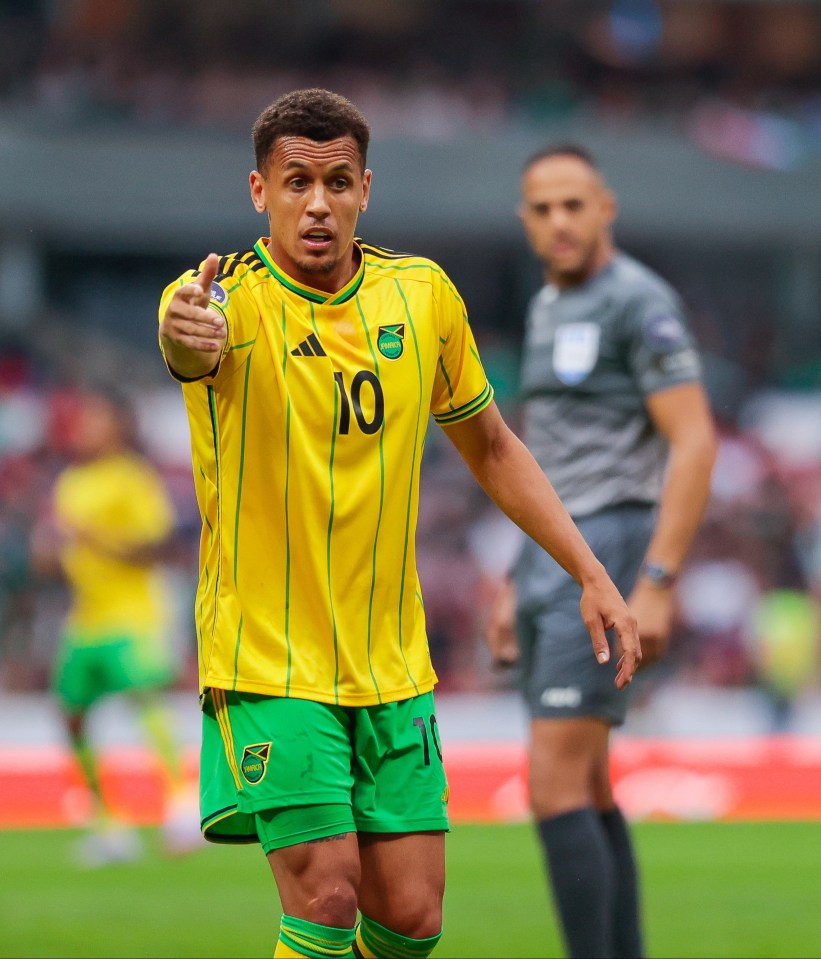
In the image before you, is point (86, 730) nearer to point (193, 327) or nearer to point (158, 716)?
point (158, 716)

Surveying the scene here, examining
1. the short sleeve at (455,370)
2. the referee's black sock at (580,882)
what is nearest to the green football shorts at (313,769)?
the short sleeve at (455,370)

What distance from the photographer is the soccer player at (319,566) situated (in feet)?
11.8

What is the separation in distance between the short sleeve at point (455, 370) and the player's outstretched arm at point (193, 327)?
73cm

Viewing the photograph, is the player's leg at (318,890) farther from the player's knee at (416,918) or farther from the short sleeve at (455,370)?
the short sleeve at (455,370)

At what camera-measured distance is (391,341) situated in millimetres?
3781

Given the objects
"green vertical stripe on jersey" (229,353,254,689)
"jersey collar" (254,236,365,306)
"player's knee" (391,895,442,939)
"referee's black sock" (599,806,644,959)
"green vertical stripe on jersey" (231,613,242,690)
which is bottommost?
"referee's black sock" (599,806,644,959)

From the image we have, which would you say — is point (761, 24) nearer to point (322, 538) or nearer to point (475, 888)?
point (475, 888)

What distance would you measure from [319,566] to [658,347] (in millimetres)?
1771

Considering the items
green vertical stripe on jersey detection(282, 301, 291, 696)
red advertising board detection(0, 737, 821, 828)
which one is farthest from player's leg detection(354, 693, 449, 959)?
red advertising board detection(0, 737, 821, 828)

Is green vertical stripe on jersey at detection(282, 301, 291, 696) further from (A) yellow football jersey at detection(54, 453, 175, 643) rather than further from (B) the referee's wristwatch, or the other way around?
(A) yellow football jersey at detection(54, 453, 175, 643)

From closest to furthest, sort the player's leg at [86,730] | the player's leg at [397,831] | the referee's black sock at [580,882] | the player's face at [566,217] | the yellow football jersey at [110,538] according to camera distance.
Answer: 1. the player's leg at [397,831]
2. the referee's black sock at [580,882]
3. the player's face at [566,217]
4. the player's leg at [86,730]
5. the yellow football jersey at [110,538]

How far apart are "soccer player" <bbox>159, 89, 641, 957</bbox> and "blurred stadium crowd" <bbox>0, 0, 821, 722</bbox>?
39.2 ft

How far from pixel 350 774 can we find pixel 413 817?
0.62 ft

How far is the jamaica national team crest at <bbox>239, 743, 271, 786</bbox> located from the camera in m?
3.60
